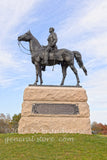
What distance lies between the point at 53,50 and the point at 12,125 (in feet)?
85.2

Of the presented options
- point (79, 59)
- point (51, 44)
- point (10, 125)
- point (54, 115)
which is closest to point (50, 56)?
point (51, 44)

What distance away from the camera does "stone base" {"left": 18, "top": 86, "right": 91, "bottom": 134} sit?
9.69 metres

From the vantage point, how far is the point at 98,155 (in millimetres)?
6363

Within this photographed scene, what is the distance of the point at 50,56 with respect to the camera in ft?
36.9

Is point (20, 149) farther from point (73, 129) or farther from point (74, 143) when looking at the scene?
point (73, 129)

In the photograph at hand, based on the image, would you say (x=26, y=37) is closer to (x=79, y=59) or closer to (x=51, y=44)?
(x=51, y=44)

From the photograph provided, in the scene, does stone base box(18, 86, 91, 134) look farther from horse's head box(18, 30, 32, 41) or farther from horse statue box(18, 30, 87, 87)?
horse's head box(18, 30, 32, 41)

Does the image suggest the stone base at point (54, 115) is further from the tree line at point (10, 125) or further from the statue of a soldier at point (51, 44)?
the tree line at point (10, 125)

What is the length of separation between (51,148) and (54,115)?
2.91 meters

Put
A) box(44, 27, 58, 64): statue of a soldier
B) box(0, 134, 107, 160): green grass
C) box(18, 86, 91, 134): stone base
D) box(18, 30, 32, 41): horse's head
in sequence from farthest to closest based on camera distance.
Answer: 1. box(18, 30, 32, 41): horse's head
2. box(44, 27, 58, 64): statue of a soldier
3. box(18, 86, 91, 134): stone base
4. box(0, 134, 107, 160): green grass

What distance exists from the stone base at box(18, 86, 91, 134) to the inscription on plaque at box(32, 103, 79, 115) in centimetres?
15

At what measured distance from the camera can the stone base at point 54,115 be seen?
381 inches

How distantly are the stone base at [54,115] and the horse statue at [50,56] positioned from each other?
3.12 feet

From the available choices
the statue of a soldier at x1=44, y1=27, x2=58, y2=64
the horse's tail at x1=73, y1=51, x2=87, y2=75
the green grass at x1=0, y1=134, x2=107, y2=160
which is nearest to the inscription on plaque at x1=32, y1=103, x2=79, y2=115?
the green grass at x1=0, y1=134, x2=107, y2=160
